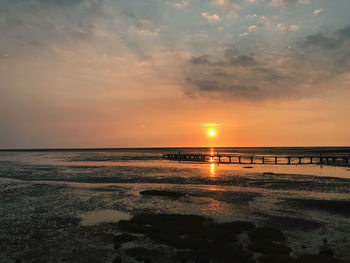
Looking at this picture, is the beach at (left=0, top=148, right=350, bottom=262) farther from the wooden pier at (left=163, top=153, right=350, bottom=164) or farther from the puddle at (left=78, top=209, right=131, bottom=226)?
the wooden pier at (left=163, top=153, right=350, bottom=164)

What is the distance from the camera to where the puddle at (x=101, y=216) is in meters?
16.2

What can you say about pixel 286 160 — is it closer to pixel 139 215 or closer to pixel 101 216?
pixel 139 215

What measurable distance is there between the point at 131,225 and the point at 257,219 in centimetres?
770

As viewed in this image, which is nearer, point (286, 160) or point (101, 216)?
point (101, 216)

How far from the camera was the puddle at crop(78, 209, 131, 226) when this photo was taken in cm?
1616

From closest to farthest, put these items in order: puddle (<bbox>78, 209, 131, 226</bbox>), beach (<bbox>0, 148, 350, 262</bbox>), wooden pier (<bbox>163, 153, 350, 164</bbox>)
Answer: beach (<bbox>0, 148, 350, 262</bbox>) → puddle (<bbox>78, 209, 131, 226</bbox>) → wooden pier (<bbox>163, 153, 350, 164</bbox>)

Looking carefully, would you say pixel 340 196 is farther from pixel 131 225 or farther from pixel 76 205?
pixel 76 205

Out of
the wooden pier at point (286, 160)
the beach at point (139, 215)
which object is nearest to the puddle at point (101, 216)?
the beach at point (139, 215)

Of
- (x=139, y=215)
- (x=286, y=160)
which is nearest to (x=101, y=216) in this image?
(x=139, y=215)

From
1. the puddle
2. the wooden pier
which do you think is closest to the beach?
the puddle

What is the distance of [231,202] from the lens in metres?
21.2

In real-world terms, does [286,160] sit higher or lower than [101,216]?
higher

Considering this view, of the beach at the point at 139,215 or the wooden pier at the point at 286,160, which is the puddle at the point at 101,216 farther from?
the wooden pier at the point at 286,160

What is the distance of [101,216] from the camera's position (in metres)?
17.3
